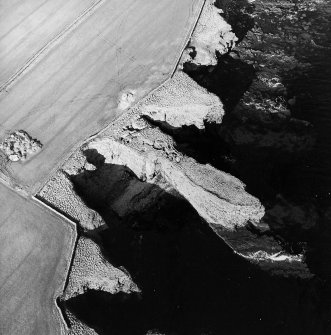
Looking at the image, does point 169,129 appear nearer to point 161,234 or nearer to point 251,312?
point 161,234

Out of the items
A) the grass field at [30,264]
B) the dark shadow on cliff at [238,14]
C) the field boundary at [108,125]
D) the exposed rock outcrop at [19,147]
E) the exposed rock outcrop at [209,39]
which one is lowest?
the grass field at [30,264]

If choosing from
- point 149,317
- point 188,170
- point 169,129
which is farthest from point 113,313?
point 169,129

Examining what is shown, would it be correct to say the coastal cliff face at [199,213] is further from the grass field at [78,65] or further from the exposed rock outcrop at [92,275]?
the grass field at [78,65]

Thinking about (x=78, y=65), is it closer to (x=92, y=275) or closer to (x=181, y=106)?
(x=181, y=106)

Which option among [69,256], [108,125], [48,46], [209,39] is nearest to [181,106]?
[108,125]

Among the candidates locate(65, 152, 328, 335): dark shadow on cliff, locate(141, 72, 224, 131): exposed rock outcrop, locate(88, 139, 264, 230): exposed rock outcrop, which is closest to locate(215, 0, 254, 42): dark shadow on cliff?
locate(141, 72, 224, 131): exposed rock outcrop

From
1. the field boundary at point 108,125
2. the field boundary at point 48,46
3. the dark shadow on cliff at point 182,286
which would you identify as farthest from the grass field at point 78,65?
the dark shadow on cliff at point 182,286

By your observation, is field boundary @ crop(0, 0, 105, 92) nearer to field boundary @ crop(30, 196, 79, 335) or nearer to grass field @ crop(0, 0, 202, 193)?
grass field @ crop(0, 0, 202, 193)
